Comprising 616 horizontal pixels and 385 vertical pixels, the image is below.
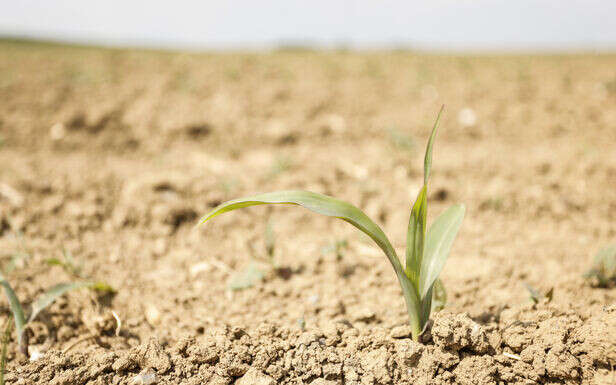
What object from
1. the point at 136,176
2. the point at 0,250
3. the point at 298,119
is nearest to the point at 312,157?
the point at 298,119

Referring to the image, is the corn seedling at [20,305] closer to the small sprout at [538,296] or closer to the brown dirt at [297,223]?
the brown dirt at [297,223]

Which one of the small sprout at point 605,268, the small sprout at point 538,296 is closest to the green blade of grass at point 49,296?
the small sprout at point 538,296

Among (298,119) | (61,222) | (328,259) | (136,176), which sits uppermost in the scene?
(298,119)

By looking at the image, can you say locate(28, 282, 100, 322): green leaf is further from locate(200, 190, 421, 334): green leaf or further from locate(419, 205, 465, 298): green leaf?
locate(419, 205, 465, 298): green leaf

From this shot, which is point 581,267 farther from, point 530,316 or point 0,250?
point 0,250

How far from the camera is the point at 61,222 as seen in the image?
2135 mm

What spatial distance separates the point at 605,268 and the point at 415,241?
942 millimetres

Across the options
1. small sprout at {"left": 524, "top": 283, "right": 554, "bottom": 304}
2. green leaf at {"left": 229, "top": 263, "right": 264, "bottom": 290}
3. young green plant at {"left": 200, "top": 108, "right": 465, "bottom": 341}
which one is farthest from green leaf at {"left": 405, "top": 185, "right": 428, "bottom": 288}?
green leaf at {"left": 229, "top": 263, "right": 264, "bottom": 290}

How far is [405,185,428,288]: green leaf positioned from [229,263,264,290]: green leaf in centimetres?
75

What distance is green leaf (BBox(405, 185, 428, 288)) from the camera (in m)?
1.11

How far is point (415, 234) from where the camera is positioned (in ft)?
3.72

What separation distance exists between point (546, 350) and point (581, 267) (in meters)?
0.79

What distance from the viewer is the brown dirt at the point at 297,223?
3.92ft

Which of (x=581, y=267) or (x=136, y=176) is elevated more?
(x=136, y=176)
